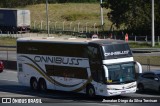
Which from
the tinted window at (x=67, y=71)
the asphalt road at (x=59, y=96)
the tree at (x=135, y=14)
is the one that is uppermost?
the tree at (x=135, y=14)

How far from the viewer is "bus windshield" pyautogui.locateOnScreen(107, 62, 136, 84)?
26281 millimetres

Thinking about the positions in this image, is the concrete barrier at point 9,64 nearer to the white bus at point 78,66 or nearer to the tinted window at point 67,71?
the white bus at point 78,66

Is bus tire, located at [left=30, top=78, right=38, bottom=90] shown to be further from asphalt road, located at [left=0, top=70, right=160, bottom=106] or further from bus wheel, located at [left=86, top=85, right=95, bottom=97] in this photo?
bus wheel, located at [left=86, top=85, right=95, bottom=97]

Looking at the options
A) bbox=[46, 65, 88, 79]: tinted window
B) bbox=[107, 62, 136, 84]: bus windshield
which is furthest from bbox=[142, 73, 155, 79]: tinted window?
bbox=[46, 65, 88, 79]: tinted window

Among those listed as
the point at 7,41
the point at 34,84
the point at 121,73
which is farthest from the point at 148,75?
the point at 7,41

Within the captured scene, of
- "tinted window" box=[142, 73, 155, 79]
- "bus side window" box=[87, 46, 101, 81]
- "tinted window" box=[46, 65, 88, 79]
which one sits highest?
"bus side window" box=[87, 46, 101, 81]

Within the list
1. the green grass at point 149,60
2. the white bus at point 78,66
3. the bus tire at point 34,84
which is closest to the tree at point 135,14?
the green grass at point 149,60

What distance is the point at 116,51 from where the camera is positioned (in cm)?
2695

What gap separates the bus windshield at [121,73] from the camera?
2628 cm

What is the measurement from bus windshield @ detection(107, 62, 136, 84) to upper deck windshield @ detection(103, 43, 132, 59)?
0.50 metres

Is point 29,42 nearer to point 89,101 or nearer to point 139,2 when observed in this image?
point 89,101

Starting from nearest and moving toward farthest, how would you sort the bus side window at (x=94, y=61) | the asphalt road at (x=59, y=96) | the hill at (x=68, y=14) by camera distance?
the asphalt road at (x=59, y=96), the bus side window at (x=94, y=61), the hill at (x=68, y=14)

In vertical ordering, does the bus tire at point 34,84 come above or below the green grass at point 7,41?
below

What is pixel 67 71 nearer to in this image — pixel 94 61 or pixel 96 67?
pixel 94 61
